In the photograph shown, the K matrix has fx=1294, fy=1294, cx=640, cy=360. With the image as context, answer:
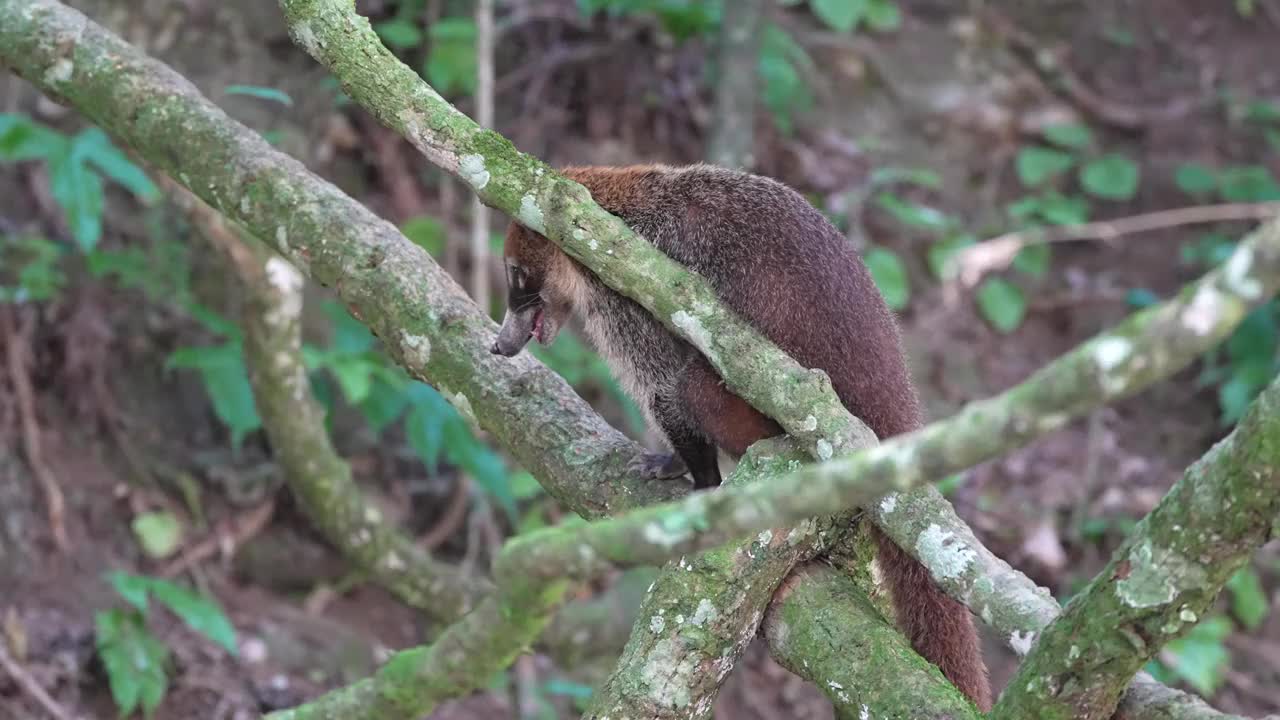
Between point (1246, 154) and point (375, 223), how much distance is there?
541 centimetres

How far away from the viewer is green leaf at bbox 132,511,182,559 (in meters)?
4.85

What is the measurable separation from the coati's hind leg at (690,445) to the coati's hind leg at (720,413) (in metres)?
0.08

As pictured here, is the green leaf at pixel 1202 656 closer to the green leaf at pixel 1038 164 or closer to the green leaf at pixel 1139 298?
the green leaf at pixel 1139 298

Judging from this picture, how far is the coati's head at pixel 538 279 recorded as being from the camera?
340 centimetres

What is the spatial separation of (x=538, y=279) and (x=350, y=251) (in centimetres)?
57

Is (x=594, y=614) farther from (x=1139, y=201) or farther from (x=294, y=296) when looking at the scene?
(x=1139, y=201)

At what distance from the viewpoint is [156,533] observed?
4.88 meters

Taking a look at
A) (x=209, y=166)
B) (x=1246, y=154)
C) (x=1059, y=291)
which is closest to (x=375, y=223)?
(x=209, y=166)

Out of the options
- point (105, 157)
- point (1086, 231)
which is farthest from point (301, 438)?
point (1086, 231)

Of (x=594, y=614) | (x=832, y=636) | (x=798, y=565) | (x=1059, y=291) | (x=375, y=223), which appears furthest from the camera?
(x=1059, y=291)

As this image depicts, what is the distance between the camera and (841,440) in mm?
2453

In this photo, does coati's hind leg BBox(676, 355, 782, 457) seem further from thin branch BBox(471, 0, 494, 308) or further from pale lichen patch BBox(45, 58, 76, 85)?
thin branch BBox(471, 0, 494, 308)

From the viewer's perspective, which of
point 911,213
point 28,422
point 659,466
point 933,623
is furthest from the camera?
point 911,213

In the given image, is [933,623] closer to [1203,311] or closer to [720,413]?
[720,413]
